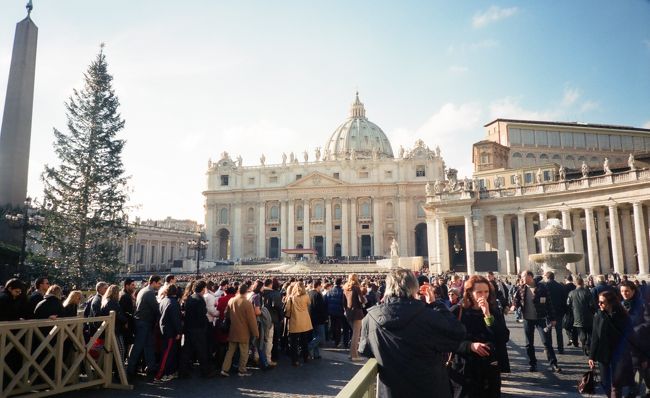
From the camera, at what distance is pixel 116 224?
1005 inches

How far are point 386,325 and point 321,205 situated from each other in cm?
7296

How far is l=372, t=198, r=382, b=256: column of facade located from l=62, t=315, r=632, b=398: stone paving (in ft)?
206

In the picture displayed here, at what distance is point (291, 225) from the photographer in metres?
75.5

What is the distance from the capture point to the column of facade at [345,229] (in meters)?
73.1

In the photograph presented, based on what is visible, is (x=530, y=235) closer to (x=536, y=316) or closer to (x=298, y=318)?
(x=536, y=316)

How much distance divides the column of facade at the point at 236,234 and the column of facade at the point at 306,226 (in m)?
11.8

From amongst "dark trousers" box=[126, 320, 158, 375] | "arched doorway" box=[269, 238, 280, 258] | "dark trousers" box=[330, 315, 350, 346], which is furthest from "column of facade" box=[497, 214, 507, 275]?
"arched doorway" box=[269, 238, 280, 258]

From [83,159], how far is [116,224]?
4.24m

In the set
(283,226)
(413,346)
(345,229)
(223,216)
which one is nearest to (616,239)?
(413,346)

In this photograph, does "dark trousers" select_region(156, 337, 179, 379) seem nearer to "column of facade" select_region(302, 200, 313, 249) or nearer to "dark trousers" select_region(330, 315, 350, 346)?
"dark trousers" select_region(330, 315, 350, 346)

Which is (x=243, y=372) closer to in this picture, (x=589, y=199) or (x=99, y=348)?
(x=99, y=348)

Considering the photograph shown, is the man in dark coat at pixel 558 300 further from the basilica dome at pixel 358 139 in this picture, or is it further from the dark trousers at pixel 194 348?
the basilica dome at pixel 358 139

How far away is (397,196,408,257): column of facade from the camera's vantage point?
71.4 m

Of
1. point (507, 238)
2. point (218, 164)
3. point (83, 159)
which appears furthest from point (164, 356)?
point (218, 164)
